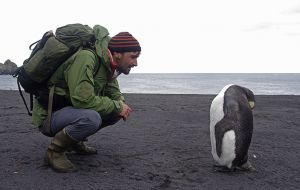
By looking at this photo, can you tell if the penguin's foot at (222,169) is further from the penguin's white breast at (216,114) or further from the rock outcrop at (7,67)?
the rock outcrop at (7,67)

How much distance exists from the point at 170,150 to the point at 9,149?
239cm

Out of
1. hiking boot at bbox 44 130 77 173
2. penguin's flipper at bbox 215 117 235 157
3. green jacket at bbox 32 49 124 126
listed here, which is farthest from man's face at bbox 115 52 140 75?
penguin's flipper at bbox 215 117 235 157

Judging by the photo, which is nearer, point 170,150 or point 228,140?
point 228,140

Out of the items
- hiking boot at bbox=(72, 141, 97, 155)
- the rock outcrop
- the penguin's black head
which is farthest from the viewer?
the rock outcrop

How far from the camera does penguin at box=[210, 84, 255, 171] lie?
4.37 metres

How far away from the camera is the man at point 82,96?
3871mm

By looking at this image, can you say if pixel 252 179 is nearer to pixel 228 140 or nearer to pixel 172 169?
pixel 228 140

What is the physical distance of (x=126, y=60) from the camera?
13.6ft

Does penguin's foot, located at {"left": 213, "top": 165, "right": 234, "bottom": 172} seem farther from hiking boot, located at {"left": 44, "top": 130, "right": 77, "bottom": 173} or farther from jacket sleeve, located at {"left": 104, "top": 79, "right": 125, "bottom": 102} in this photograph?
hiking boot, located at {"left": 44, "top": 130, "right": 77, "bottom": 173}

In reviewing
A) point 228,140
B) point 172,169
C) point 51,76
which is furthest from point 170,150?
point 51,76

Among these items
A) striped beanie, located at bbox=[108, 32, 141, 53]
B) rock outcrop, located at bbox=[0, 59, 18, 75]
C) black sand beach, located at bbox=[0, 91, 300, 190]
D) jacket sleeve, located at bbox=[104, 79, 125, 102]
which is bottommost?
rock outcrop, located at bbox=[0, 59, 18, 75]

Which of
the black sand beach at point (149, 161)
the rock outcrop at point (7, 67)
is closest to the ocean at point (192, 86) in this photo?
the black sand beach at point (149, 161)

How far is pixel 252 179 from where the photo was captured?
14.0 ft

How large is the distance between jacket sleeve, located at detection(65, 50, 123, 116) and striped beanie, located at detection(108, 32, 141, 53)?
275mm
